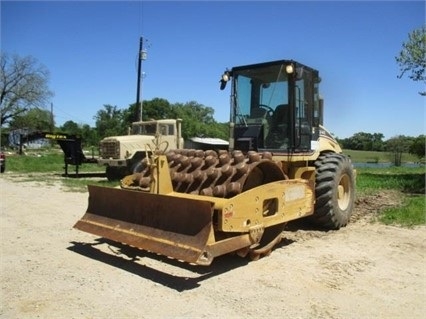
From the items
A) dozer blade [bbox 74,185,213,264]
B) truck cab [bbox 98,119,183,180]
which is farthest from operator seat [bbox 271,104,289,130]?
truck cab [bbox 98,119,183,180]

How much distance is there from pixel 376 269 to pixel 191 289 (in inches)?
97.0

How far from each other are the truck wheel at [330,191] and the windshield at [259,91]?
1361 mm

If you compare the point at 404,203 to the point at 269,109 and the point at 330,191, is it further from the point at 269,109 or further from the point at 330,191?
the point at 269,109

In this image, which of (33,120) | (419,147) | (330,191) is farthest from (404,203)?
(33,120)

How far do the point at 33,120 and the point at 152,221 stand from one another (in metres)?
58.0

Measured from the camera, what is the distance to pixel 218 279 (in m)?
4.92

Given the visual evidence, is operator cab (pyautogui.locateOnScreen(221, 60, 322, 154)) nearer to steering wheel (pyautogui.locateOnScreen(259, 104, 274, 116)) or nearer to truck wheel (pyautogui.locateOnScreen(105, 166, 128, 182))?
steering wheel (pyautogui.locateOnScreen(259, 104, 274, 116))

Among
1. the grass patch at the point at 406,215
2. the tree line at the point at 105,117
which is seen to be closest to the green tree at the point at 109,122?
the tree line at the point at 105,117

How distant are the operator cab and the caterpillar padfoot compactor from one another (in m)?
0.02

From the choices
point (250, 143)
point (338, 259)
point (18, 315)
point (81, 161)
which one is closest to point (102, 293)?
point (18, 315)

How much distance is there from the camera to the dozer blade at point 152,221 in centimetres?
478

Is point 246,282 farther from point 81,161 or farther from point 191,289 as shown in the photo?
point 81,161

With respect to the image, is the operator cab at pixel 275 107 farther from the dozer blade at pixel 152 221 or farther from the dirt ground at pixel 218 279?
the dozer blade at pixel 152 221

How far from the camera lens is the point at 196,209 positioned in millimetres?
4891
